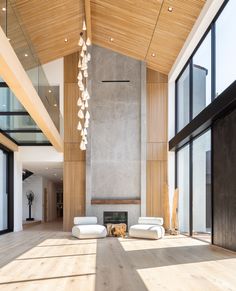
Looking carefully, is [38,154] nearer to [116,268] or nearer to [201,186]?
[201,186]

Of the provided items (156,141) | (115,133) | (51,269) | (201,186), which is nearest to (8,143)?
(115,133)

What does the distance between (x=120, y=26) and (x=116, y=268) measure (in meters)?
8.65

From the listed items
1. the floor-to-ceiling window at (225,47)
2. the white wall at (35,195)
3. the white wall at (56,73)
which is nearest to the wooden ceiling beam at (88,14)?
the white wall at (56,73)

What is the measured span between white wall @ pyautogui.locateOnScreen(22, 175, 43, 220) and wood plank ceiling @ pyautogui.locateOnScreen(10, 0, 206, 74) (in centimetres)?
976

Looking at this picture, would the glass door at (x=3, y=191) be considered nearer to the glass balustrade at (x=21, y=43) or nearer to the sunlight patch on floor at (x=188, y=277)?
the glass balustrade at (x=21, y=43)

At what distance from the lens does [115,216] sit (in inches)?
571

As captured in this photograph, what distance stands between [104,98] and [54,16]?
3.81 m

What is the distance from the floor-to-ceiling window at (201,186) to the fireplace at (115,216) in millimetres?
3280

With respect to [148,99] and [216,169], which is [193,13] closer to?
[216,169]

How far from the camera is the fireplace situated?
14.5 metres

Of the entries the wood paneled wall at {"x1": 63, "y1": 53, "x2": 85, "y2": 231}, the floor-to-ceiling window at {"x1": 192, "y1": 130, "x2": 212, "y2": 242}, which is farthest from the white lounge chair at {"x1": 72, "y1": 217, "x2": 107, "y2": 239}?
the wood paneled wall at {"x1": 63, "y1": 53, "x2": 85, "y2": 231}

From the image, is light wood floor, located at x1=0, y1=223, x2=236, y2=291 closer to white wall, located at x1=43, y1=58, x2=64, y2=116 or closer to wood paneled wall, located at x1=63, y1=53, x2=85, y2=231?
wood paneled wall, located at x1=63, y1=53, x2=85, y2=231

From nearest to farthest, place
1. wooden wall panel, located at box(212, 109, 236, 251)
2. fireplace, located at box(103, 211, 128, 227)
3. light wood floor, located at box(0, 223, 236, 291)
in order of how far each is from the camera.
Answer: light wood floor, located at box(0, 223, 236, 291) → wooden wall panel, located at box(212, 109, 236, 251) → fireplace, located at box(103, 211, 128, 227)

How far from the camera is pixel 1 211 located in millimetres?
14070
